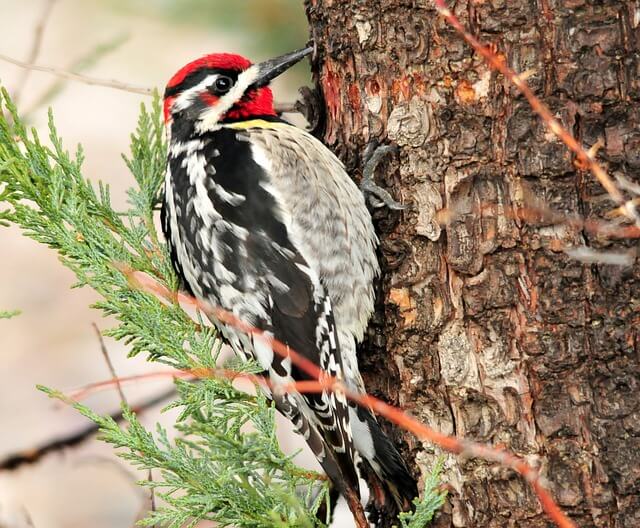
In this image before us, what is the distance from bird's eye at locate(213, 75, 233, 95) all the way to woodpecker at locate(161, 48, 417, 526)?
199mm

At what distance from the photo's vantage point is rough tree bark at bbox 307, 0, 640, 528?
91.6 inches

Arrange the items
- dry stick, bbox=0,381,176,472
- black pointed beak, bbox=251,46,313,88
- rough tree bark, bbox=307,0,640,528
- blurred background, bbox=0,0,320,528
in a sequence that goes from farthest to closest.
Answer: blurred background, bbox=0,0,320,528, dry stick, bbox=0,381,176,472, black pointed beak, bbox=251,46,313,88, rough tree bark, bbox=307,0,640,528

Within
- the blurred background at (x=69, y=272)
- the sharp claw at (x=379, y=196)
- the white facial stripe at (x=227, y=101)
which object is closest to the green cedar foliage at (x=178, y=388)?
the white facial stripe at (x=227, y=101)

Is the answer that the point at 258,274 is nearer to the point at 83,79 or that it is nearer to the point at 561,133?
the point at 83,79

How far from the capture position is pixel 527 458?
2.41 metres

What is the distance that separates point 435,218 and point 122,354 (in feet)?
14.1

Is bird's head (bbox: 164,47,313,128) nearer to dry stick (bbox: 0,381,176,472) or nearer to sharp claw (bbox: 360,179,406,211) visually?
sharp claw (bbox: 360,179,406,211)

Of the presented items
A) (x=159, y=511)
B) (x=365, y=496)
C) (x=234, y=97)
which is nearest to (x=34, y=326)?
(x=365, y=496)

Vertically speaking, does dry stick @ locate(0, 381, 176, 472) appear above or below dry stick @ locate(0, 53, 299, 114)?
below

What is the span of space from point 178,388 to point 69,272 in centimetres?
536

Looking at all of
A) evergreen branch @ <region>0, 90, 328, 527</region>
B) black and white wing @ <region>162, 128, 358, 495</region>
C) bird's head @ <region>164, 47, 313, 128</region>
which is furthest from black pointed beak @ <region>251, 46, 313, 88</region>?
evergreen branch @ <region>0, 90, 328, 527</region>

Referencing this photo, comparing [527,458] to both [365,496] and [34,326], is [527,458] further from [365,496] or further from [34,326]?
[34,326]

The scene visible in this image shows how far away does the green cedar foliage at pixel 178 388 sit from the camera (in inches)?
95.3

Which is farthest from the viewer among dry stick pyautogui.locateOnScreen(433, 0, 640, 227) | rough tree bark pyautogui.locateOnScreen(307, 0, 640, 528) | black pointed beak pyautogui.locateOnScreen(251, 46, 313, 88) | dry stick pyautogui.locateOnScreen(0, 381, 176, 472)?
dry stick pyautogui.locateOnScreen(0, 381, 176, 472)
